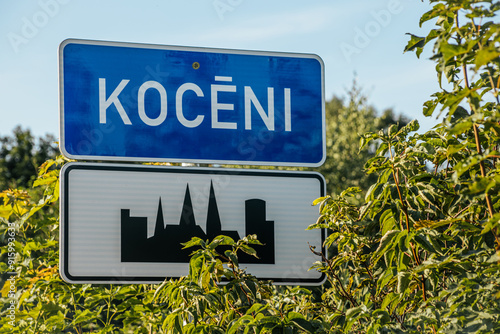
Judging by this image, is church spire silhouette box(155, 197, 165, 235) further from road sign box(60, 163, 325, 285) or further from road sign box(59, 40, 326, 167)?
road sign box(59, 40, 326, 167)

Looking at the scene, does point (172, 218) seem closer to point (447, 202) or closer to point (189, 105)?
point (189, 105)

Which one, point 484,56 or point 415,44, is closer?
point 484,56

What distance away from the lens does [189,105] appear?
8.75ft

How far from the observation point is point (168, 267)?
250cm

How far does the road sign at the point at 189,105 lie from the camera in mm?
2562

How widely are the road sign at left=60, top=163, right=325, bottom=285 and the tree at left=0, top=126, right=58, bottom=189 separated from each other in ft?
68.1

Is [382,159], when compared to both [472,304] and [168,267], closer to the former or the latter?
[472,304]

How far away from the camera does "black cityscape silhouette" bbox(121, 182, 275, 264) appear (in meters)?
2.48

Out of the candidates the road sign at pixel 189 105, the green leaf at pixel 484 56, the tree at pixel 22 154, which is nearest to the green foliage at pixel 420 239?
the green leaf at pixel 484 56

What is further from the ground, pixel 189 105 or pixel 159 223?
pixel 189 105

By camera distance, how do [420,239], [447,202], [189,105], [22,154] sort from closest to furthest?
[420,239]
[447,202]
[189,105]
[22,154]

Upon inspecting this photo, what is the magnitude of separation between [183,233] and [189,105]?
0.55 m

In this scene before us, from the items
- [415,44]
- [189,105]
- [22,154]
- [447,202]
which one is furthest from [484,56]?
[22,154]

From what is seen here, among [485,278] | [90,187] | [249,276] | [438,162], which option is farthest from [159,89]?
[485,278]
